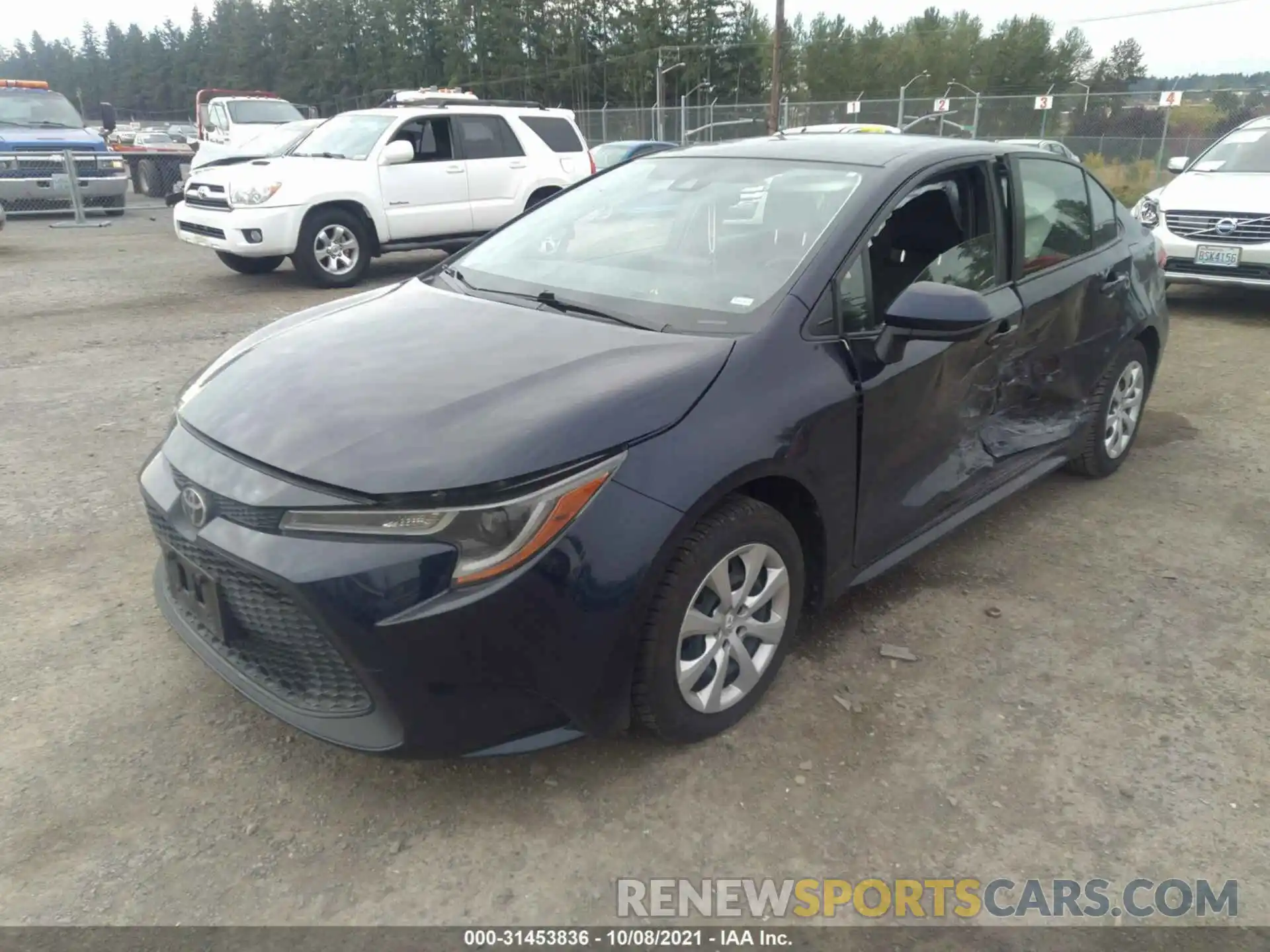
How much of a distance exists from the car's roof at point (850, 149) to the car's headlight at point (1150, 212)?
20.0 feet

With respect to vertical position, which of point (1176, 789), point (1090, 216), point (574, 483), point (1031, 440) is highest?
point (1090, 216)

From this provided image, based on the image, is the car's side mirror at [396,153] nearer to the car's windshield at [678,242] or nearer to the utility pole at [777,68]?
the car's windshield at [678,242]

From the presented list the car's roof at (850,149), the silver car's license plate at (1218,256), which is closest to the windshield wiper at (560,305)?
the car's roof at (850,149)

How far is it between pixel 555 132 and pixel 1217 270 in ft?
23.7

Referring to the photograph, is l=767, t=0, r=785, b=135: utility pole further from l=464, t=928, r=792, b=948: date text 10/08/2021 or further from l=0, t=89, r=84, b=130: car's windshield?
l=464, t=928, r=792, b=948: date text 10/08/2021

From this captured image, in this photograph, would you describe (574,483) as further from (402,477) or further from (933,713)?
(933,713)

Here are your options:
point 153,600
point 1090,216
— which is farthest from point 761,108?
point 153,600

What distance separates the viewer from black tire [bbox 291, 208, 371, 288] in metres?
9.27

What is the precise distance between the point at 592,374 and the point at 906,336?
1044 millimetres

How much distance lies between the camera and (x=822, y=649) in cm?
314

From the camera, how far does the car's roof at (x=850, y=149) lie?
3.24 m

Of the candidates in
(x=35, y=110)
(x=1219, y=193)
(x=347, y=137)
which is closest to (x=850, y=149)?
(x=1219, y=193)

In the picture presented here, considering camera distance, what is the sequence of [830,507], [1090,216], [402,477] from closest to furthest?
1. [402,477]
2. [830,507]
3. [1090,216]

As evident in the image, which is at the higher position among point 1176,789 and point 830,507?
point 830,507
